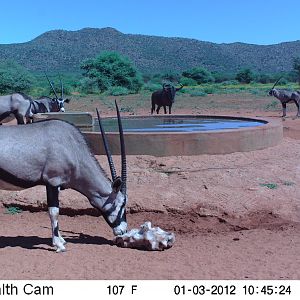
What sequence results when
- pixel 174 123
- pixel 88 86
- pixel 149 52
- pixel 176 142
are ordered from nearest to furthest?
pixel 176 142
pixel 174 123
pixel 88 86
pixel 149 52

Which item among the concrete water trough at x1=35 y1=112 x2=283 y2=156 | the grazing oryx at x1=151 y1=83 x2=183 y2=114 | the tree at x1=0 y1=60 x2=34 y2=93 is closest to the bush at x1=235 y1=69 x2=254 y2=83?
the tree at x1=0 y1=60 x2=34 y2=93

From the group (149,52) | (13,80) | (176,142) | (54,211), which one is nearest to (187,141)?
(176,142)

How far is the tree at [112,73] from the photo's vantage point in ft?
168

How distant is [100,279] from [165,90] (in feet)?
47.6

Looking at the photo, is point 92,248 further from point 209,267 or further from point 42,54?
point 42,54

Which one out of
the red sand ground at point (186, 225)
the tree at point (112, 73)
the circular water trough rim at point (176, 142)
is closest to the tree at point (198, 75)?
the tree at point (112, 73)

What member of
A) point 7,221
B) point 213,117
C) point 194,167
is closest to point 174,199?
point 194,167

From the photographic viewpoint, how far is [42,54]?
98.1m

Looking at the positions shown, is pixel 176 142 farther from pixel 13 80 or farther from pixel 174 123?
pixel 13 80

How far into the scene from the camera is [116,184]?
231 inches

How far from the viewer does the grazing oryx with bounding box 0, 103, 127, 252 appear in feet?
19.1

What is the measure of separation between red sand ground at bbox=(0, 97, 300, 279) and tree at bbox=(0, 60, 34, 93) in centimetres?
3745

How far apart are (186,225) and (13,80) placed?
135ft

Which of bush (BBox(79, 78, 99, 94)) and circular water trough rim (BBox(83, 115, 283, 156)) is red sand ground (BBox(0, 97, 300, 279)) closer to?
circular water trough rim (BBox(83, 115, 283, 156))
